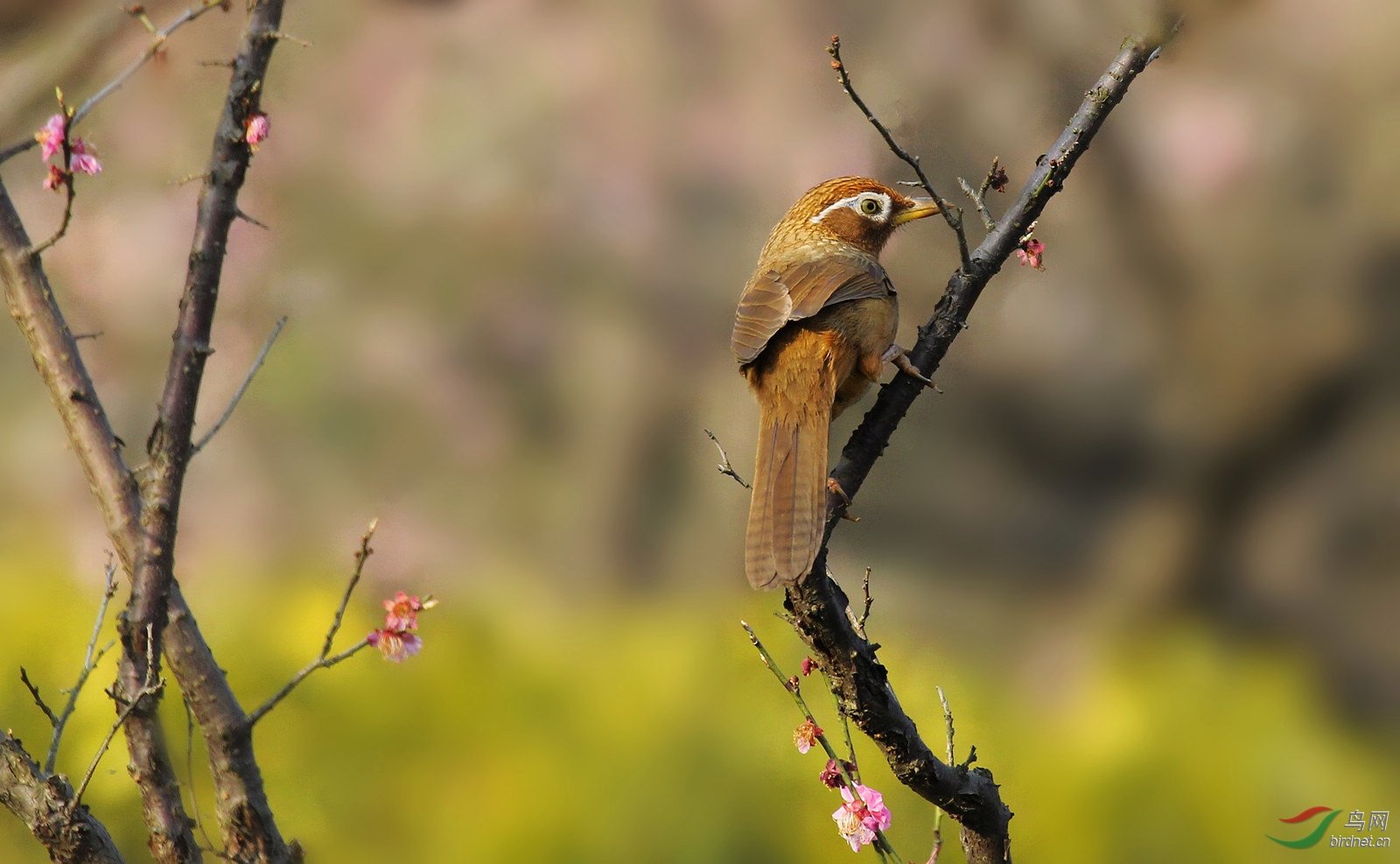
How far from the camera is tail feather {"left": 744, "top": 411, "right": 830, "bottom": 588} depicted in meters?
1.49

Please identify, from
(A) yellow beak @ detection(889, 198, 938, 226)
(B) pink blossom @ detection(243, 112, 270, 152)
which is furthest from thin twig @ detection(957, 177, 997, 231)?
(B) pink blossom @ detection(243, 112, 270, 152)

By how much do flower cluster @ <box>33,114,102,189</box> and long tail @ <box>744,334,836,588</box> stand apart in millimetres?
866

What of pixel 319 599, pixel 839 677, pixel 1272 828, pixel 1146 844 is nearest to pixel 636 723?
pixel 319 599

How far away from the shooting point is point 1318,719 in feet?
13.7

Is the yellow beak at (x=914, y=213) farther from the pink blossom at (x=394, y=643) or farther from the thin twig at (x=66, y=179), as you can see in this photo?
the thin twig at (x=66, y=179)

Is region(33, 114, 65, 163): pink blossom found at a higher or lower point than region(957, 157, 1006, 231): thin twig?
higher

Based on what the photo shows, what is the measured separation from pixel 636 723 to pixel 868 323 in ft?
7.76

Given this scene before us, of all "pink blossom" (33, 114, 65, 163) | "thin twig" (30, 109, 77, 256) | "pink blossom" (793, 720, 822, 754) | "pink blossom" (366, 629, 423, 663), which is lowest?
"pink blossom" (793, 720, 822, 754)

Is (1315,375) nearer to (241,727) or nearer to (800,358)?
(800,358)

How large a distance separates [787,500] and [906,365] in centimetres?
26

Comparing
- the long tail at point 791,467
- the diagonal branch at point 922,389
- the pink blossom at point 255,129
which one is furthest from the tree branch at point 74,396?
the diagonal branch at point 922,389

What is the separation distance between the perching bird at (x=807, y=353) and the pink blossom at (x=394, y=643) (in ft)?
1.51

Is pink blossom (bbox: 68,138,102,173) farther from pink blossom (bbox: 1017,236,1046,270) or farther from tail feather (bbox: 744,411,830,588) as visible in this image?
pink blossom (bbox: 1017,236,1046,270)

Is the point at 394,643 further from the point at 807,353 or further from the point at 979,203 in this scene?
the point at 979,203
